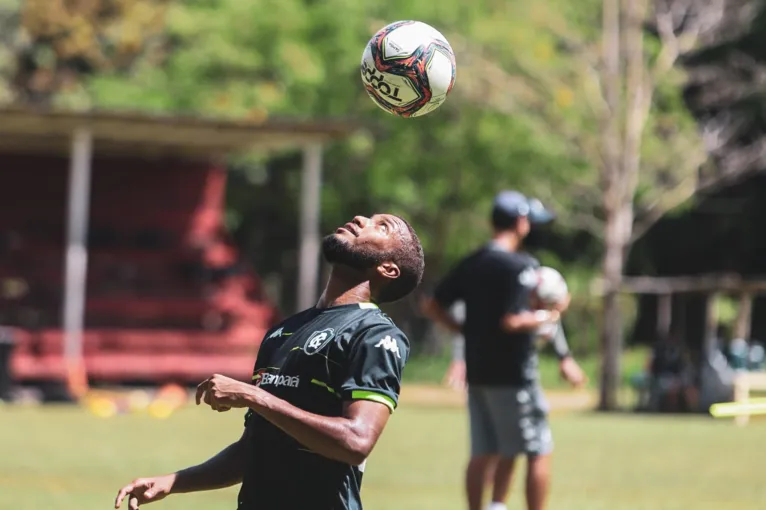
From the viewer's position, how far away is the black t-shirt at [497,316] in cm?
966

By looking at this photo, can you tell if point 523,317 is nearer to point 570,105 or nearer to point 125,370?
point 125,370

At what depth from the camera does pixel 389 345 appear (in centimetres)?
455

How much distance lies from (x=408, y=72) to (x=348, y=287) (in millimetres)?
1738

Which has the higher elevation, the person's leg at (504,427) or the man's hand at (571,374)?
the man's hand at (571,374)

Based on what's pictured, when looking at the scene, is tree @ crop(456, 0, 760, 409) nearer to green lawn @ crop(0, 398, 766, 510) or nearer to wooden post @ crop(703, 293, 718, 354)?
wooden post @ crop(703, 293, 718, 354)

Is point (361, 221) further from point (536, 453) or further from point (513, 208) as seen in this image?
point (513, 208)

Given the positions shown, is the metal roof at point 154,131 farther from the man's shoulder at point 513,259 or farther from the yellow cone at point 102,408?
the man's shoulder at point 513,259

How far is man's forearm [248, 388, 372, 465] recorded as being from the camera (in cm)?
438

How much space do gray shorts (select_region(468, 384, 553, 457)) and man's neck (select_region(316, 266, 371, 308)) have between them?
487 cm

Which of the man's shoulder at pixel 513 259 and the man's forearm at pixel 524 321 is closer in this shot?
the man's forearm at pixel 524 321

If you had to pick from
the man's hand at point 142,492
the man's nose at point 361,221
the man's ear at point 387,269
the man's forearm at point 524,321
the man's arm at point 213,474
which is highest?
the man's nose at point 361,221

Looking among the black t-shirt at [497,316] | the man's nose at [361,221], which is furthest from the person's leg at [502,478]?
the man's nose at [361,221]

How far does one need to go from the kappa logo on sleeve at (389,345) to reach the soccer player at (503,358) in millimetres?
5066

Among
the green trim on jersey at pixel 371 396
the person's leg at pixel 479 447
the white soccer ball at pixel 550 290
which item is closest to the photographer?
the green trim on jersey at pixel 371 396
